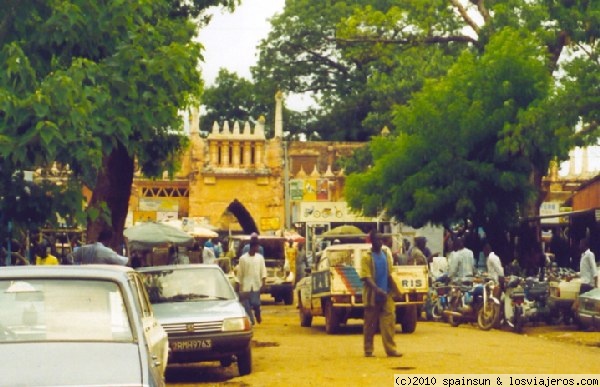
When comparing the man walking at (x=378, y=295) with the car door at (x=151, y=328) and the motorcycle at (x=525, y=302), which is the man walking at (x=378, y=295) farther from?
the car door at (x=151, y=328)

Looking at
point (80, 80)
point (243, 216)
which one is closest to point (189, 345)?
point (80, 80)

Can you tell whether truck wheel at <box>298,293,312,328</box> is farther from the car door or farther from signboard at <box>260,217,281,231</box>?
signboard at <box>260,217,281,231</box>

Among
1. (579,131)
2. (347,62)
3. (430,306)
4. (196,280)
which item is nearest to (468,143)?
(579,131)

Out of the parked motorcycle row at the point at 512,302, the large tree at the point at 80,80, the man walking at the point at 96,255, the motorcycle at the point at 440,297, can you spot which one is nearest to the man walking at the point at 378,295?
the large tree at the point at 80,80

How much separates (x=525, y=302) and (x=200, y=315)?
34.4ft

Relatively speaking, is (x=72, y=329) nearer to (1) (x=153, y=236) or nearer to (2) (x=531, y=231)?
(1) (x=153, y=236)

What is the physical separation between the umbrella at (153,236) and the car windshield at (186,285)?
15874mm

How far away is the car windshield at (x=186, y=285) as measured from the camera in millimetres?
16906

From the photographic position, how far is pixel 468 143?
108 feet

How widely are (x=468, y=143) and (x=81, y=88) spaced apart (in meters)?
19.4

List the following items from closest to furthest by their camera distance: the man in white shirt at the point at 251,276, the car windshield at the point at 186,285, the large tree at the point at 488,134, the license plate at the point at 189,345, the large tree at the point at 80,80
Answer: the large tree at the point at 80,80
the license plate at the point at 189,345
the car windshield at the point at 186,285
the man in white shirt at the point at 251,276
the large tree at the point at 488,134

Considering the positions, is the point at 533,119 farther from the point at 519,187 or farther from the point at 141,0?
the point at 141,0

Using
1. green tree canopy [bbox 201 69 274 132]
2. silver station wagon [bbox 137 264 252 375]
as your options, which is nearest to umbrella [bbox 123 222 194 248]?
silver station wagon [bbox 137 264 252 375]

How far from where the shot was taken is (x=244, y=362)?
→ 1616 cm
